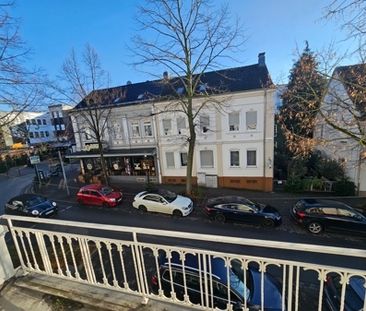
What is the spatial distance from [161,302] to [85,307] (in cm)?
102

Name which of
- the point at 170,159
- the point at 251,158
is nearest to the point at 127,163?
the point at 170,159

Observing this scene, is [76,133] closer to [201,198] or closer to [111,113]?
[111,113]

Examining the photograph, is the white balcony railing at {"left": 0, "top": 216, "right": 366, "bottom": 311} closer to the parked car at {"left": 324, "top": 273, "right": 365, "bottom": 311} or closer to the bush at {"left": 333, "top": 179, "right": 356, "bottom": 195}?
the parked car at {"left": 324, "top": 273, "right": 365, "bottom": 311}

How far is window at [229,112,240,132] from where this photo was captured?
54.5ft

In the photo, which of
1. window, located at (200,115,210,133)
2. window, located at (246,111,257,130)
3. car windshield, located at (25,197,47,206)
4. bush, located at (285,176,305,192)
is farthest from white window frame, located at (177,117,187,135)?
car windshield, located at (25,197,47,206)

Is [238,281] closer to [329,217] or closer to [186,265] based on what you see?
[186,265]

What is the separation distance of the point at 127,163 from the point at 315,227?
15.7 metres

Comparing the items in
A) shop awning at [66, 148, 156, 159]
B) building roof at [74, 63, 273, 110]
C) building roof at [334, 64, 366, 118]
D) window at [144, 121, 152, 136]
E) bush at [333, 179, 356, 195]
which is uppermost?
building roof at [74, 63, 273, 110]

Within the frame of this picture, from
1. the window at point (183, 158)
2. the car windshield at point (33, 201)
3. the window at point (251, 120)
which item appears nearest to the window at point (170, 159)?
the window at point (183, 158)

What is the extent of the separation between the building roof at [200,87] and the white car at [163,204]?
6.97 m

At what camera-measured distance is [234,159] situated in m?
17.3

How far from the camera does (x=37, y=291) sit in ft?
11.0

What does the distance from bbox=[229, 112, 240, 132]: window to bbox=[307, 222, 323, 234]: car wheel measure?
857 cm

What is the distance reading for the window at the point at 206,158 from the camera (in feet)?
58.8
